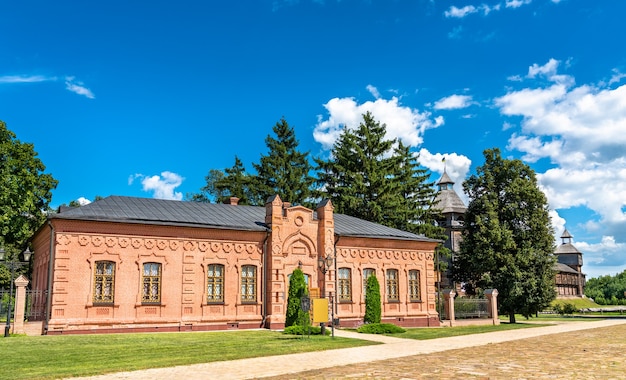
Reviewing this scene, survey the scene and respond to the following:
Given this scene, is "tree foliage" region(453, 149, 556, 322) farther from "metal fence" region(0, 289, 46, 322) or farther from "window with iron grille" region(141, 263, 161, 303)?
"metal fence" region(0, 289, 46, 322)

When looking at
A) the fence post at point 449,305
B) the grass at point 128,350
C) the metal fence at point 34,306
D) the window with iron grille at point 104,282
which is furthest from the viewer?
the fence post at point 449,305

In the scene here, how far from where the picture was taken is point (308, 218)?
92.5ft

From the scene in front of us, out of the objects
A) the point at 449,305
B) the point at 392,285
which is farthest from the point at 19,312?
the point at 449,305

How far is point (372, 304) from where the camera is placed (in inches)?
1040

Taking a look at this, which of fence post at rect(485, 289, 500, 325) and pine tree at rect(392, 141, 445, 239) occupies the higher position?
pine tree at rect(392, 141, 445, 239)

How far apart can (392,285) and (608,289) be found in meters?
95.7

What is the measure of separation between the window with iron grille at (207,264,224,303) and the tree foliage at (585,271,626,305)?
95679 millimetres

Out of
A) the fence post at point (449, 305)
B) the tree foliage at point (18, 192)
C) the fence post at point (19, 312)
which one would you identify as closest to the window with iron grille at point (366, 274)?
the fence post at point (449, 305)

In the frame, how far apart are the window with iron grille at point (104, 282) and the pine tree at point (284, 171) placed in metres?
28.0

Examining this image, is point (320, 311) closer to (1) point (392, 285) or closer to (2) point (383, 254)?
(2) point (383, 254)

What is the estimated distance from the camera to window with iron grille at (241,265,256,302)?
2630cm

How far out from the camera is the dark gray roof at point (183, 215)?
2361cm

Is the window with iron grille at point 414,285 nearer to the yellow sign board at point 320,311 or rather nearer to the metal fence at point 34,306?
the yellow sign board at point 320,311

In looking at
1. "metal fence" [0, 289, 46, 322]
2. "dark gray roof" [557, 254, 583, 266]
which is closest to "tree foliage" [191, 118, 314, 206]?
"metal fence" [0, 289, 46, 322]
